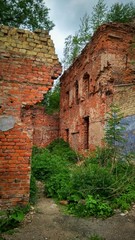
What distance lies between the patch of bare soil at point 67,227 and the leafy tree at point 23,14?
1869 cm

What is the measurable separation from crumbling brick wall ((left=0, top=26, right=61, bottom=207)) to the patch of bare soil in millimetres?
640

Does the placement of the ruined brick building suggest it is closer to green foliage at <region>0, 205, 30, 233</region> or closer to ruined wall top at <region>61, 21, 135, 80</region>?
ruined wall top at <region>61, 21, 135, 80</region>

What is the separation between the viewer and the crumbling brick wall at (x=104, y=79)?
8586 mm

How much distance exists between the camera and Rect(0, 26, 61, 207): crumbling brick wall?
438 cm

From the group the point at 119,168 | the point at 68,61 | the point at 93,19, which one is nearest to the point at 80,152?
the point at 119,168

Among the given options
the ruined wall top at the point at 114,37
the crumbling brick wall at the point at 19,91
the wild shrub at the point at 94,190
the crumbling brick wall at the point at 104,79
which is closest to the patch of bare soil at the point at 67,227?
the wild shrub at the point at 94,190

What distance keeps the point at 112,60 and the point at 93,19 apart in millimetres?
10302

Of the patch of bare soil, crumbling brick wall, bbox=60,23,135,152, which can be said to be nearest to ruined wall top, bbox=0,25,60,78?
the patch of bare soil

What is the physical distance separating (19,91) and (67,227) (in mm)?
3058

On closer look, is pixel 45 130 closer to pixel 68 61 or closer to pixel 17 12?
pixel 68 61

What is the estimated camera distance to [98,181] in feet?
16.5

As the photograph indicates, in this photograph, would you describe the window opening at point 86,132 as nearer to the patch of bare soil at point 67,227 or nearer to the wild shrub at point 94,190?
the wild shrub at point 94,190

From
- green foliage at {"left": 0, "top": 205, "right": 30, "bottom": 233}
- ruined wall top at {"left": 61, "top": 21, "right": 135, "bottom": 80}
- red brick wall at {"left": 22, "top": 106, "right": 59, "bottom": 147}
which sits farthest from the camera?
red brick wall at {"left": 22, "top": 106, "right": 59, "bottom": 147}

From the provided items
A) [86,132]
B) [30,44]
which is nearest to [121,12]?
[86,132]
